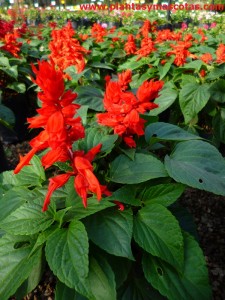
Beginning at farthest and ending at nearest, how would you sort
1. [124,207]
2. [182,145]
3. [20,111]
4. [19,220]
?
1. [20,111]
2. [182,145]
3. [124,207]
4. [19,220]

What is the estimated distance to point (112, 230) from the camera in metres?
1.09

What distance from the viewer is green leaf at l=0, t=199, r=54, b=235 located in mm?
1059

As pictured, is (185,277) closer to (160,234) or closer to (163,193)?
(160,234)

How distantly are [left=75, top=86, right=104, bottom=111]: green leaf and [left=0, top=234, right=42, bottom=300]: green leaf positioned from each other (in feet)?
3.59

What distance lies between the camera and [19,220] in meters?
1.10

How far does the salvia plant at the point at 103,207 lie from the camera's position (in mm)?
965

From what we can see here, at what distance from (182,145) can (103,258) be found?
62 centimetres

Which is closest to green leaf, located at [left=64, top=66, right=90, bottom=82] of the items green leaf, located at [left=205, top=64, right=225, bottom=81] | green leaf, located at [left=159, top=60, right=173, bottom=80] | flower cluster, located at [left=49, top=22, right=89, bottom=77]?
flower cluster, located at [left=49, top=22, right=89, bottom=77]

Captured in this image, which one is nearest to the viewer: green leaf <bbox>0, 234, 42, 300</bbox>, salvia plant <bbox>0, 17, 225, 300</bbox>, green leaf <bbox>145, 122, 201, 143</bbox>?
salvia plant <bbox>0, 17, 225, 300</bbox>

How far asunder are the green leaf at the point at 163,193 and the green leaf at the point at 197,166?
6 centimetres

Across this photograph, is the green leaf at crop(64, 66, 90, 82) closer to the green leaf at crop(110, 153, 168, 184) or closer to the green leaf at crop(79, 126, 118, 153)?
the green leaf at crop(79, 126, 118, 153)

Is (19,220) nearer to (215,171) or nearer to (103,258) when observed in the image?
(103,258)

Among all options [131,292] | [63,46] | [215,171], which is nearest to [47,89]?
[215,171]

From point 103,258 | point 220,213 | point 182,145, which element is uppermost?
point 182,145
